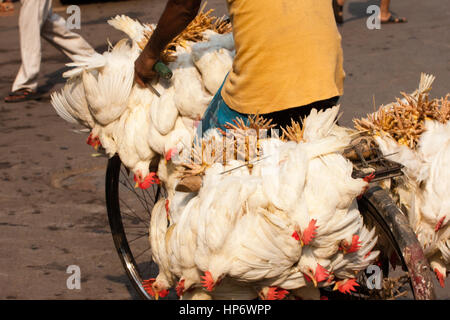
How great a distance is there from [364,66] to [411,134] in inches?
204

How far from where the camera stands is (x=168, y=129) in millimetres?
2924

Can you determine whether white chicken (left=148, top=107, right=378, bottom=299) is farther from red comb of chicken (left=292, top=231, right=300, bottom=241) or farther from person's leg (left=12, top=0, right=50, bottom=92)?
person's leg (left=12, top=0, right=50, bottom=92)

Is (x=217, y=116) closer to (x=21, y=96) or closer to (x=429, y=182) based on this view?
(x=429, y=182)

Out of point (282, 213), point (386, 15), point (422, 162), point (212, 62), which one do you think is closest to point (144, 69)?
point (212, 62)

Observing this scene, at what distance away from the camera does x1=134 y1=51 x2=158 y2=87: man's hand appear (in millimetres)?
2878

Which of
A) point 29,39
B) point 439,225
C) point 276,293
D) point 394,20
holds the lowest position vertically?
point 394,20

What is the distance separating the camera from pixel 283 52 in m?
2.39

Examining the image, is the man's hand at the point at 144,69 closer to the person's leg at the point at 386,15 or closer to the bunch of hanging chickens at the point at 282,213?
the bunch of hanging chickens at the point at 282,213

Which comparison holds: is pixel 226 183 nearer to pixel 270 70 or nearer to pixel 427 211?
pixel 270 70

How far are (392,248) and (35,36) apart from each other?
5652 mm

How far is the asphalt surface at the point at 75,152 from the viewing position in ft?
13.4

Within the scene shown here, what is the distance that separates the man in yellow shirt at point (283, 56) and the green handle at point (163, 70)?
0.44m
